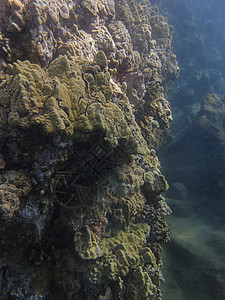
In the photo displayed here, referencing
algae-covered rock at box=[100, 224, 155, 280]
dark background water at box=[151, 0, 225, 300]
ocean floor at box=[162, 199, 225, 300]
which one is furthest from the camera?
dark background water at box=[151, 0, 225, 300]

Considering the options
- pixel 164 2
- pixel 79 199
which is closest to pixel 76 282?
pixel 79 199

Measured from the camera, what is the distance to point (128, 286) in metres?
3.55

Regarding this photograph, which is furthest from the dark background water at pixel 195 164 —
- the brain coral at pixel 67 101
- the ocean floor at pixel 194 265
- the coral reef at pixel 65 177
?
the brain coral at pixel 67 101

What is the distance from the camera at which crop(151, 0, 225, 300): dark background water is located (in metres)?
6.04

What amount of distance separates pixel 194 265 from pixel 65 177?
6141mm

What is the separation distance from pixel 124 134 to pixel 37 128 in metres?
1.67

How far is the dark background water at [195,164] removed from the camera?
604 cm

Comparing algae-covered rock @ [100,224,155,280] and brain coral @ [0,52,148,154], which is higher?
brain coral @ [0,52,148,154]

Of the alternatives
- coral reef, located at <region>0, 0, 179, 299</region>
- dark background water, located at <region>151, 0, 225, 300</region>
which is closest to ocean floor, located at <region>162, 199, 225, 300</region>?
dark background water, located at <region>151, 0, 225, 300</region>

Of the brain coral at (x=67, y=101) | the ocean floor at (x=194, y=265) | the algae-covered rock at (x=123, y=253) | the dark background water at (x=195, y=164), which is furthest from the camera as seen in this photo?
the dark background water at (x=195, y=164)

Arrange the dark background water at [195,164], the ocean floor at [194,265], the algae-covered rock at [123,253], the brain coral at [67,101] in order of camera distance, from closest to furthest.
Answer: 1. the brain coral at [67,101]
2. the algae-covered rock at [123,253]
3. the ocean floor at [194,265]
4. the dark background water at [195,164]

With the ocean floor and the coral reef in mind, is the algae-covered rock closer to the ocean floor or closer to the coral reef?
the coral reef

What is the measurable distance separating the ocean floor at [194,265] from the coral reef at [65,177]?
8.24 feet

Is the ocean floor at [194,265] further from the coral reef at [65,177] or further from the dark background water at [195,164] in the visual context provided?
the coral reef at [65,177]
